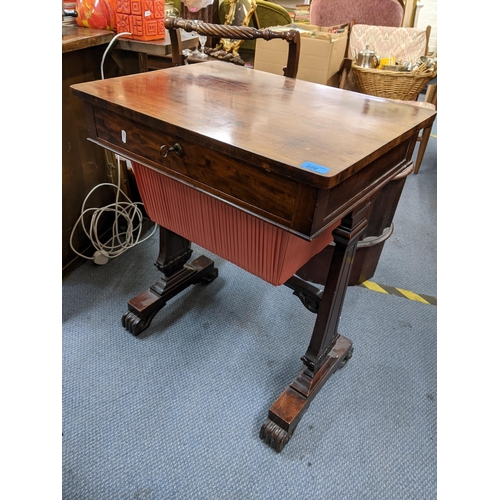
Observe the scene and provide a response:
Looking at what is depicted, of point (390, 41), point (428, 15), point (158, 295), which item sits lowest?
point (158, 295)

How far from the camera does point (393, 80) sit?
92.0 inches

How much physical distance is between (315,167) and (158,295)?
36.8 inches

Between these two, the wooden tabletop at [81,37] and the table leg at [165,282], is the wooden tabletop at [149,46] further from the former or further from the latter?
the table leg at [165,282]

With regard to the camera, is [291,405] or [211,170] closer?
[211,170]

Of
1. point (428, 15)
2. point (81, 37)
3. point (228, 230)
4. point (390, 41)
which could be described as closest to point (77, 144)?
point (81, 37)

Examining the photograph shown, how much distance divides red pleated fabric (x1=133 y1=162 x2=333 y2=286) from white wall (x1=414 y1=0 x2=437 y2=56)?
4283 mm

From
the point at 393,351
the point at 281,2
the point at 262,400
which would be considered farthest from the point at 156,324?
the point at 281,2

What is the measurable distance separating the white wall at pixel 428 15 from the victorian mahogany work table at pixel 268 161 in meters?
4.13

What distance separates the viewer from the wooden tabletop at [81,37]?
121cm

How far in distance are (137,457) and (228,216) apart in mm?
669

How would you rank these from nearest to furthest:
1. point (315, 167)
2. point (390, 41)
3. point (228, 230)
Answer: point (315, 167) < point (228, 230) < point (390, 41)

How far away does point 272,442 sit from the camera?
3.44ft

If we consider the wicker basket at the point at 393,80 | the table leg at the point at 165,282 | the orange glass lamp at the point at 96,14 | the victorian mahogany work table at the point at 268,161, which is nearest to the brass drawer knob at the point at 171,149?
the victorian mahogany work table at the point at 268,161

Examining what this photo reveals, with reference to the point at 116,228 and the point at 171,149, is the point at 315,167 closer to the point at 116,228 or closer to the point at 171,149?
the point at 171,149
